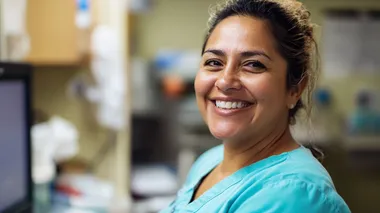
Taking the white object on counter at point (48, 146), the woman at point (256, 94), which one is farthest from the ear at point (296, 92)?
the white object on counter at point (48, 146)

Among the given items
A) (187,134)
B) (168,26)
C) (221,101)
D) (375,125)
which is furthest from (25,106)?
(375,125)

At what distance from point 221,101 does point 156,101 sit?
188cm

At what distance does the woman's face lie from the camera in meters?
1.01

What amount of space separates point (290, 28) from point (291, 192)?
1.18ft

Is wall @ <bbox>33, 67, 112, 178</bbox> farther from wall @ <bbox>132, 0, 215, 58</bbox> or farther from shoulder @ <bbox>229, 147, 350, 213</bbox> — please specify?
shoulder @ <bbox>229, 147, 350, 213</bbox>

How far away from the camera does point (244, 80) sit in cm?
102

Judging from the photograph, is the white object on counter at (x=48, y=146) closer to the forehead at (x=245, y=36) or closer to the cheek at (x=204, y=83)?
the cheek at (x=204, y=83)

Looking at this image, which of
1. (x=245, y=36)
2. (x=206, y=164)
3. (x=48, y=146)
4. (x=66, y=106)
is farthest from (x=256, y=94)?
(x=66, y=106)

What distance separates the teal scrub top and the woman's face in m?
0.09

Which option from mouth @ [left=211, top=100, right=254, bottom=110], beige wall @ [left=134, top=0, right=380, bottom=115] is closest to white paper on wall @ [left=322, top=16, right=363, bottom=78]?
beige wall @ [left=134, top=0, right=380, bottom=115]

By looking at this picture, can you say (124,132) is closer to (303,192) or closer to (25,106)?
(25,106)

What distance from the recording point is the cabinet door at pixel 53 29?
1.86 meters

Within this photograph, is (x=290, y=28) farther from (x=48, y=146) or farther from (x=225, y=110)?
(x=48, y=146)

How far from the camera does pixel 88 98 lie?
2164 mm
